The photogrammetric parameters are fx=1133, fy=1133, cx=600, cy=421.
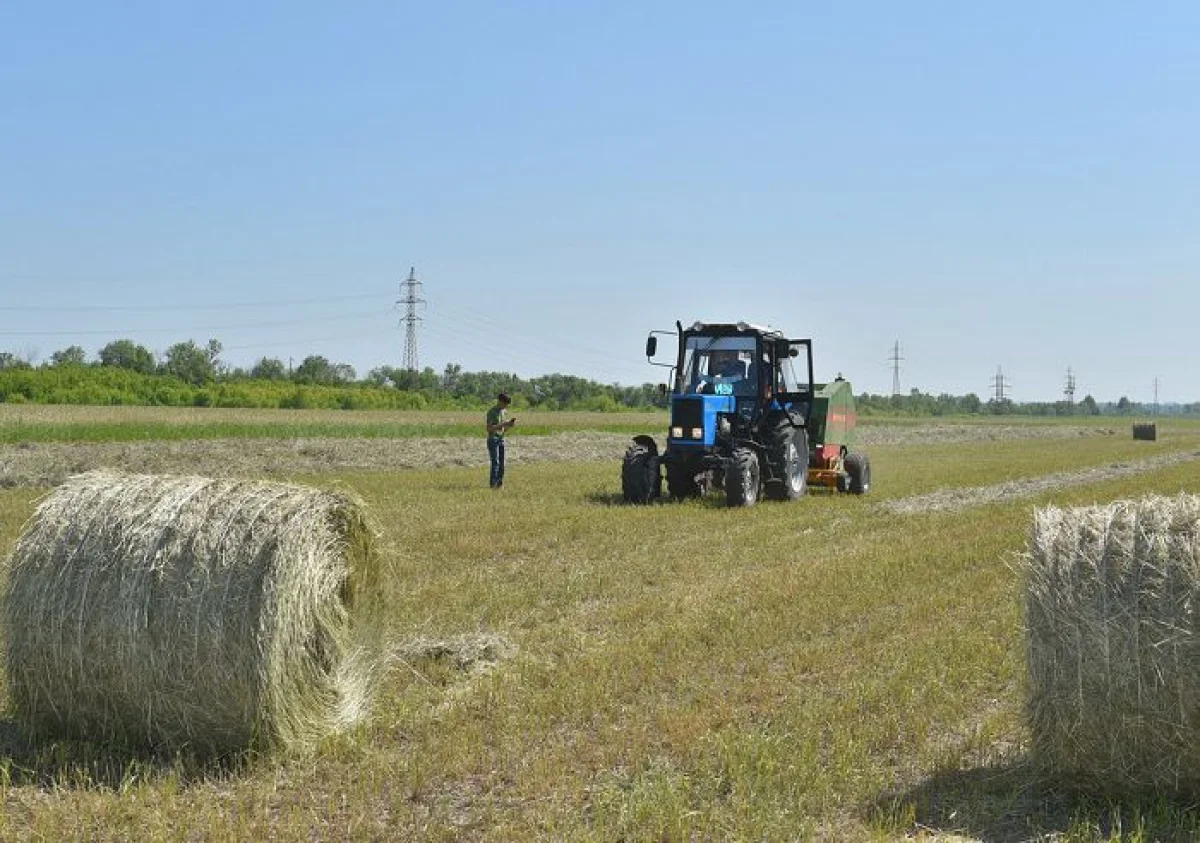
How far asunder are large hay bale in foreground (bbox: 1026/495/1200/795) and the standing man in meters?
13.1

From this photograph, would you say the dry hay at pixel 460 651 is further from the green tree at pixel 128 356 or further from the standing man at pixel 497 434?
the green tree at pixel 128 356

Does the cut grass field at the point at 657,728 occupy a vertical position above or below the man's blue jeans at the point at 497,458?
below

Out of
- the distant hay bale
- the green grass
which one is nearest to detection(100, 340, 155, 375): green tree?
the green grass

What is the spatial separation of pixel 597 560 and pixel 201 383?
5263cm

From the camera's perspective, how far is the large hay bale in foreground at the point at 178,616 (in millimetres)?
5336

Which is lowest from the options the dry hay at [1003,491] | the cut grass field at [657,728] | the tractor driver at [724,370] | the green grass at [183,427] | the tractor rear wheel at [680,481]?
the cut grass field at [657,728]

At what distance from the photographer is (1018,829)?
186 inches

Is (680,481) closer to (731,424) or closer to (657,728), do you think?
(731,424)

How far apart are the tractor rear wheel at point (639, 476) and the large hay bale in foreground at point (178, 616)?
34.3ft

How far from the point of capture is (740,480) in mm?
15523

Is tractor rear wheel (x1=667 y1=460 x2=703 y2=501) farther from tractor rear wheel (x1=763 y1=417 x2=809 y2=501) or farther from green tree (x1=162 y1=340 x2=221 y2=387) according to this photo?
green tree (x1=162 y1=340 x2=221 y2=387)

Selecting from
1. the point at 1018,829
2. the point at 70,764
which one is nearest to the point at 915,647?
the point at 1018,829

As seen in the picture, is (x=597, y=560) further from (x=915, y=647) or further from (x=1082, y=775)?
(x=1082, y=775)

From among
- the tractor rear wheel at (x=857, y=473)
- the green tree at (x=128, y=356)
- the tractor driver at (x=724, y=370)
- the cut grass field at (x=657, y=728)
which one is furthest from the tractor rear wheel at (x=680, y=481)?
the green tree at (x=128, y=356)
